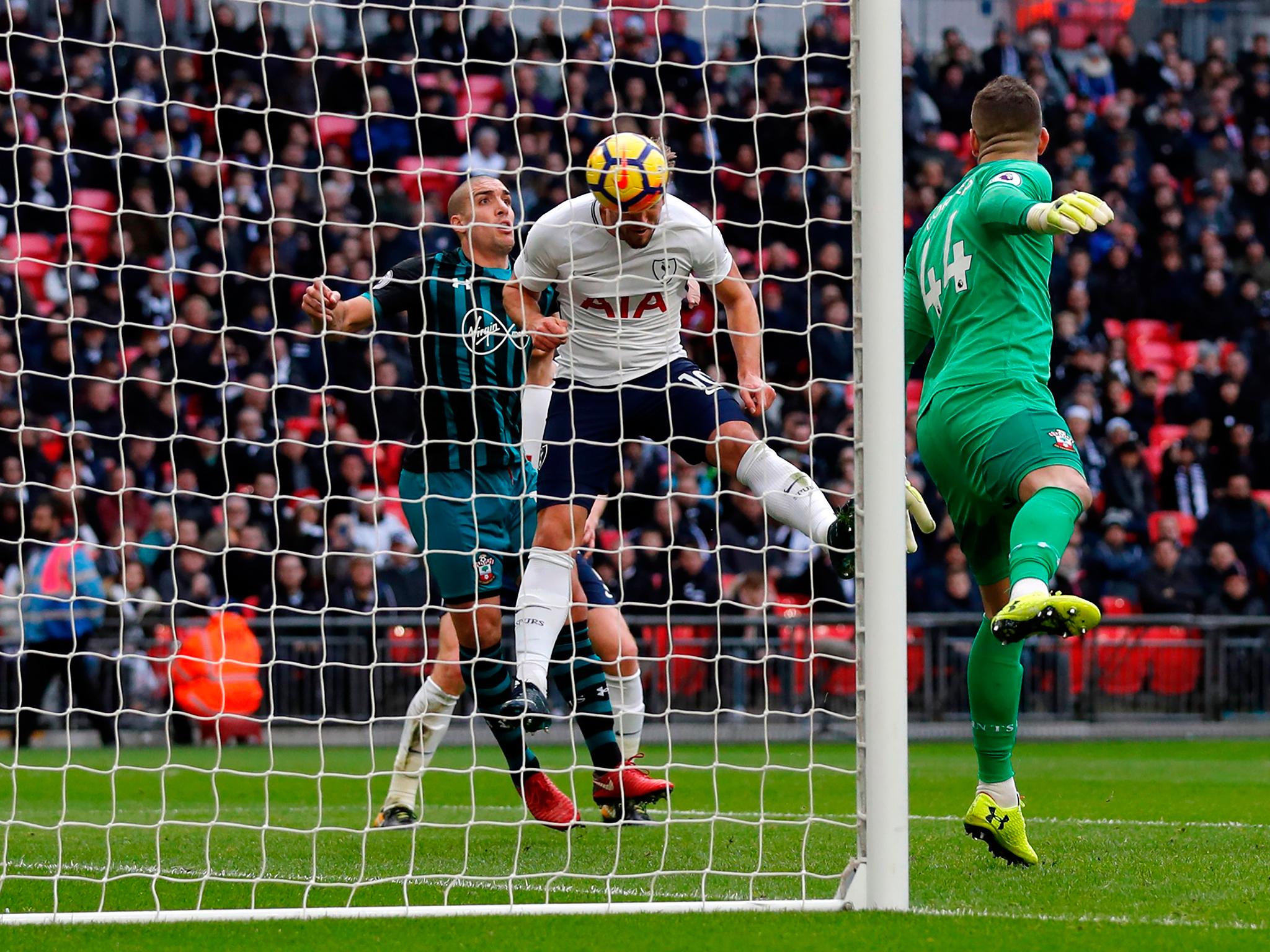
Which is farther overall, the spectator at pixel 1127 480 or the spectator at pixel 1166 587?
the spectator at pixel 1127 480

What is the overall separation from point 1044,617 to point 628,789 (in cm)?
239

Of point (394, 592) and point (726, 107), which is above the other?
point (726, 107)

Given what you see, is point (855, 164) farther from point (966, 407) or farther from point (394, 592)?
point (394, 592)

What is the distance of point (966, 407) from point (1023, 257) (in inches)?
19.9

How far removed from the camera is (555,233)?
5.96 meters

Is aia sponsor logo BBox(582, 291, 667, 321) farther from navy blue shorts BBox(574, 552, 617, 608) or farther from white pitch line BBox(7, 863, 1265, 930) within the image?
white pitch line BBox(7, 863, 1265, 930)

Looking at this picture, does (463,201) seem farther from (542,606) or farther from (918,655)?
(918,655)

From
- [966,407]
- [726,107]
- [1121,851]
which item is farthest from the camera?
[726,107]

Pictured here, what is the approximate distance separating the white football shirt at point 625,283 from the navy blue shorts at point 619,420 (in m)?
0.07

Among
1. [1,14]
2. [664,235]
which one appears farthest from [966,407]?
[1,14]

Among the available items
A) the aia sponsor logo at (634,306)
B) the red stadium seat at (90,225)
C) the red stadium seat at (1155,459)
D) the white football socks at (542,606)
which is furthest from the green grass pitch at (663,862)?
the red stadium seat at (90,225)

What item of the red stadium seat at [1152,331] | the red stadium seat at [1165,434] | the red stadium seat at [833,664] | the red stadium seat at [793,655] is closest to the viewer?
the red stadium seat at [833,664]

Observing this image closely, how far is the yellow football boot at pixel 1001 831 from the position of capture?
205 inches

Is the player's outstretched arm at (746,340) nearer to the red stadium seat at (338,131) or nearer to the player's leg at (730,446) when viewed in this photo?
the player's leg at (730,446)
